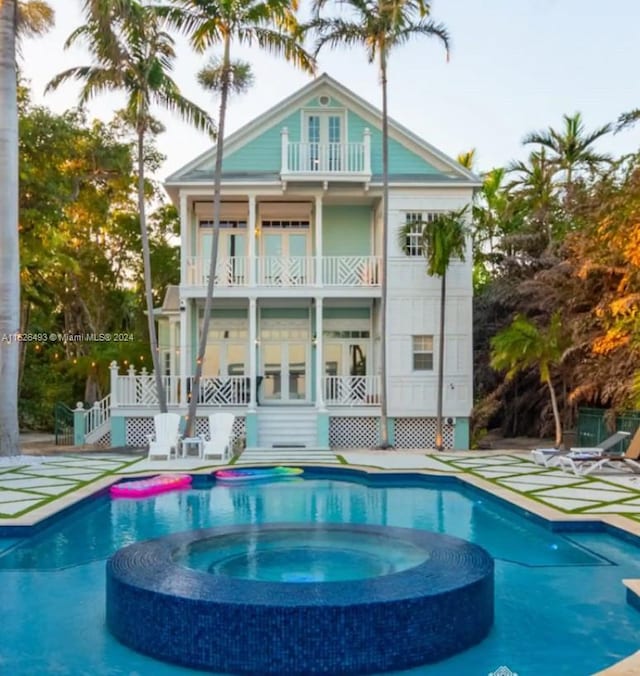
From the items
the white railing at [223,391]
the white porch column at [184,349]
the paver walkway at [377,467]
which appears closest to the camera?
the paver walkway at [377,467]

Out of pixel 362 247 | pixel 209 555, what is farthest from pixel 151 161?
pixel 209 555

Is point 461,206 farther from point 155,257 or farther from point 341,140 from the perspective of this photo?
point 155,257

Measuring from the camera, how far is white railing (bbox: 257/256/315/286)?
1858 centimetres

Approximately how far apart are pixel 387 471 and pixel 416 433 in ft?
19.5

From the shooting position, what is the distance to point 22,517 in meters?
8.93

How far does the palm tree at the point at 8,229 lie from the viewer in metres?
14.7

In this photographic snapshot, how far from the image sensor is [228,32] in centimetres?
1562

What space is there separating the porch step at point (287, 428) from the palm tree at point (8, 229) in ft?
19.5

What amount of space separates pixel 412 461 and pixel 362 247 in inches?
299

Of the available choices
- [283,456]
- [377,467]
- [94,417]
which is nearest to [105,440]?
[94,417]

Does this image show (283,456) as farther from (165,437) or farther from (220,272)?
(220,272)

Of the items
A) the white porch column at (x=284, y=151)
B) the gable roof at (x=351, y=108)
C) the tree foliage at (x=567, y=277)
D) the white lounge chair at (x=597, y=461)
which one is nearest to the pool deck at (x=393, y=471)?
the white lounge chair at (x=597, y=461)

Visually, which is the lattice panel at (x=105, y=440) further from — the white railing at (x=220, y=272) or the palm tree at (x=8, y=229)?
the white railing at (x=220, y=272)

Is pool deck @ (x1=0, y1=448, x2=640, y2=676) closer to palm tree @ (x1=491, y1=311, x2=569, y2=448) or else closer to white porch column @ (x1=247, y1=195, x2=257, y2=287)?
palm tree @ (x1=491, y1=311, x2=569, y2=448)
